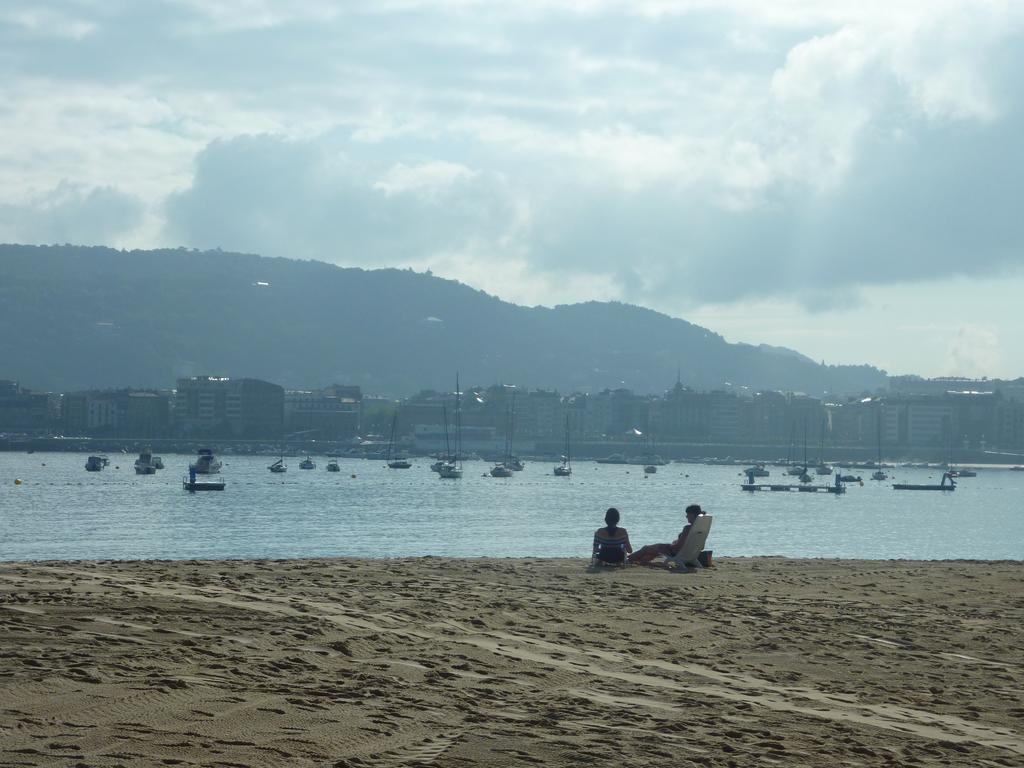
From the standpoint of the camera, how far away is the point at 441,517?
70938 mm

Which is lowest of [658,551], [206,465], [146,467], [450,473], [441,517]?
[441,517]

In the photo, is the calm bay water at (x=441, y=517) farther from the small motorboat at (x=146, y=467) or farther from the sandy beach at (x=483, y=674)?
the sandy beach at (x=483, y=674)

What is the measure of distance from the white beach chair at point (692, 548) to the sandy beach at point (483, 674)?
2.93m

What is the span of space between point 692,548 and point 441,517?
5047cm

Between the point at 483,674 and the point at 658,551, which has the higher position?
the point at 658,551

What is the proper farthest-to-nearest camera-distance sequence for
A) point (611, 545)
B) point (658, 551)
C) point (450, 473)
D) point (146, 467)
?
1. point (450, 473)
2. point (146, 467)
3. point (658, 551)
4. point (611, 545)

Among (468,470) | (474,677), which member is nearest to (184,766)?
(474,677)

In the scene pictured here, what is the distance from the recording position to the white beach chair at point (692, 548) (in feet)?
68.2

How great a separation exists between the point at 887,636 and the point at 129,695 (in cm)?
805

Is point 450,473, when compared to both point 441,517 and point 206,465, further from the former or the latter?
point 441,517

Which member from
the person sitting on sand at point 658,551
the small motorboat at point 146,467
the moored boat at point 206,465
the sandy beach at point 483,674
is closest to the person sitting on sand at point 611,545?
the person sitting on sand at point 658,551

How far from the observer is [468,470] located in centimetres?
16625

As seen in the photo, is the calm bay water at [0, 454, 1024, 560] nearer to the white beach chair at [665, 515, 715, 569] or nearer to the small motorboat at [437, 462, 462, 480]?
the small motorboat at [437, 462, 462, 480]

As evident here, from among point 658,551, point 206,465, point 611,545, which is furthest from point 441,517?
point 611,545
